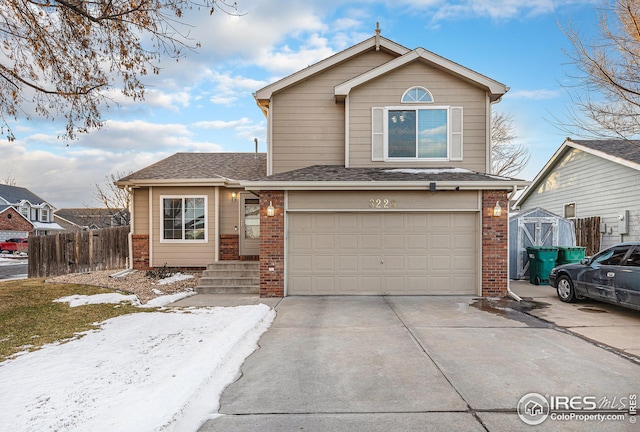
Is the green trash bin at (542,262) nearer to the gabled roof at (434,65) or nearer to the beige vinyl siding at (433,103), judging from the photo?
the beige vinyl siding at (433,103)

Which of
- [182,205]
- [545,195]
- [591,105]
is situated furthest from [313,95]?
[545,195]

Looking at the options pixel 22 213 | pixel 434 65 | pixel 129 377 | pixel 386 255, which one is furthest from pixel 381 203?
pixel 22 213

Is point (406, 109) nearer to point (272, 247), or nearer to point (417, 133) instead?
point (417, 133)

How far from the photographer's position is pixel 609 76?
26.8 ft

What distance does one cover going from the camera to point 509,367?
439 cm

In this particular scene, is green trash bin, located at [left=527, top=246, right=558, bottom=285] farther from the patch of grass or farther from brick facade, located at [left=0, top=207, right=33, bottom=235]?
brick facade, located at [left=0, top=207, right=33, bottom=235]

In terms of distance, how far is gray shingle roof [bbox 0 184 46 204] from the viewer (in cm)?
3662

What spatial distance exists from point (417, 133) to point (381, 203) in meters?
2.55

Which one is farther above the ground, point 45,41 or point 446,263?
point 45,41

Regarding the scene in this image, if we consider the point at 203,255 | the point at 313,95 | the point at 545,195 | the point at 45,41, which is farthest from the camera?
the point at 545,195

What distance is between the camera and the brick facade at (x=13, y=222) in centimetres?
3519

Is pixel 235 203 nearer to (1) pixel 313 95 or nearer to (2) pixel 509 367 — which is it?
(1) pixel 313 95

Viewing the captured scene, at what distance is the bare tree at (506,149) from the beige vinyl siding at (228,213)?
1934 cm

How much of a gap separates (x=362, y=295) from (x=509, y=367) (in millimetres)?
4748
